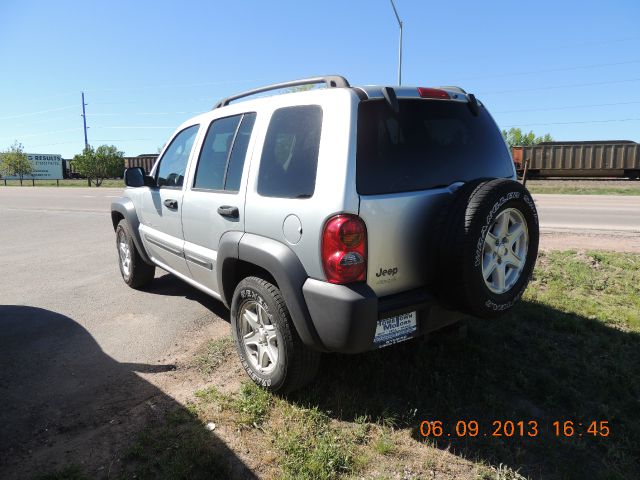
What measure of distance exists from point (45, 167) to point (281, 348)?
2584 inches

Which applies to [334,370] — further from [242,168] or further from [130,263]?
[130,263]

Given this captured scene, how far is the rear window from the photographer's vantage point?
8.28 feet

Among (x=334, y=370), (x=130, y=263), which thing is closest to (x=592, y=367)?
(x=334, y=370)

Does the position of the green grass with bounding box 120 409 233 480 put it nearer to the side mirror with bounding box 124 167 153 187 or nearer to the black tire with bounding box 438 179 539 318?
the black tire with bounding box 438 179 539 318

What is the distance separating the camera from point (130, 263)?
538 centimetres

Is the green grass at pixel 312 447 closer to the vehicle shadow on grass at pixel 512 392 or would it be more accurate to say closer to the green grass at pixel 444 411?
the green grass at pixel 444 411

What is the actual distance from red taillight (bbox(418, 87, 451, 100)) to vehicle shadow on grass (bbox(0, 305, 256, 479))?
95.2 inches

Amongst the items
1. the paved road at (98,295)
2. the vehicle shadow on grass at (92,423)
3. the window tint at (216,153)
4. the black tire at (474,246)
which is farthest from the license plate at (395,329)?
the paved road at (98,295)

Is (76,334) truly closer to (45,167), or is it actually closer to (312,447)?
(312,447)

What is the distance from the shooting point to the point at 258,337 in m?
3.05

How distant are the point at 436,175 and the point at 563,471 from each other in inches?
69.8

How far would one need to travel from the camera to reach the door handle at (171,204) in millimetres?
3994

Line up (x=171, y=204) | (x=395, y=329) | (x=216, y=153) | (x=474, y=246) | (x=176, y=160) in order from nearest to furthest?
(x=474, y=246)
(x=395, y=329)
(x=216, y=153)
(x=171, y=204)
(x=176, y=160)
